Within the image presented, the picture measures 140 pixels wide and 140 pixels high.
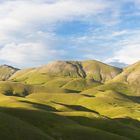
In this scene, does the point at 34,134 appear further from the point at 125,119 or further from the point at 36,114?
the point at 125,119

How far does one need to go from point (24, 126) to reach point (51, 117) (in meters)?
28.6

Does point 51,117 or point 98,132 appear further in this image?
point 51,117

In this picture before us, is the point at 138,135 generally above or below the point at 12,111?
below

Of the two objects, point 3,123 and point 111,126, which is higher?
point 3,123

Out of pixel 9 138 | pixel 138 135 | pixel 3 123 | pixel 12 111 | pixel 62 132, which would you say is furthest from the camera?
pixel 138 135

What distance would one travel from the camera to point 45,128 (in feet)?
362

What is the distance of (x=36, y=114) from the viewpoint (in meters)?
122

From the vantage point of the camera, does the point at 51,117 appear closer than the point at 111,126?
Yes

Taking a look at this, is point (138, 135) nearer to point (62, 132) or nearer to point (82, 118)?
point (82, 118)

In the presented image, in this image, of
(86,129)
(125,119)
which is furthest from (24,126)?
(125,119)

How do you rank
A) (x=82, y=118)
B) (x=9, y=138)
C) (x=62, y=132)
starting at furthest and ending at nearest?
(x=82, y=118), (x=62, y=132), (x=9, y=138)

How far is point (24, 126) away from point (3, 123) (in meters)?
6.33

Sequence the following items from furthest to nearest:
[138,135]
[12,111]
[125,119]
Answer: [125,119], [138,135], [12,111]

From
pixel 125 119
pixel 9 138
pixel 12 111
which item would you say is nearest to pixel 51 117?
pixel 12 111
